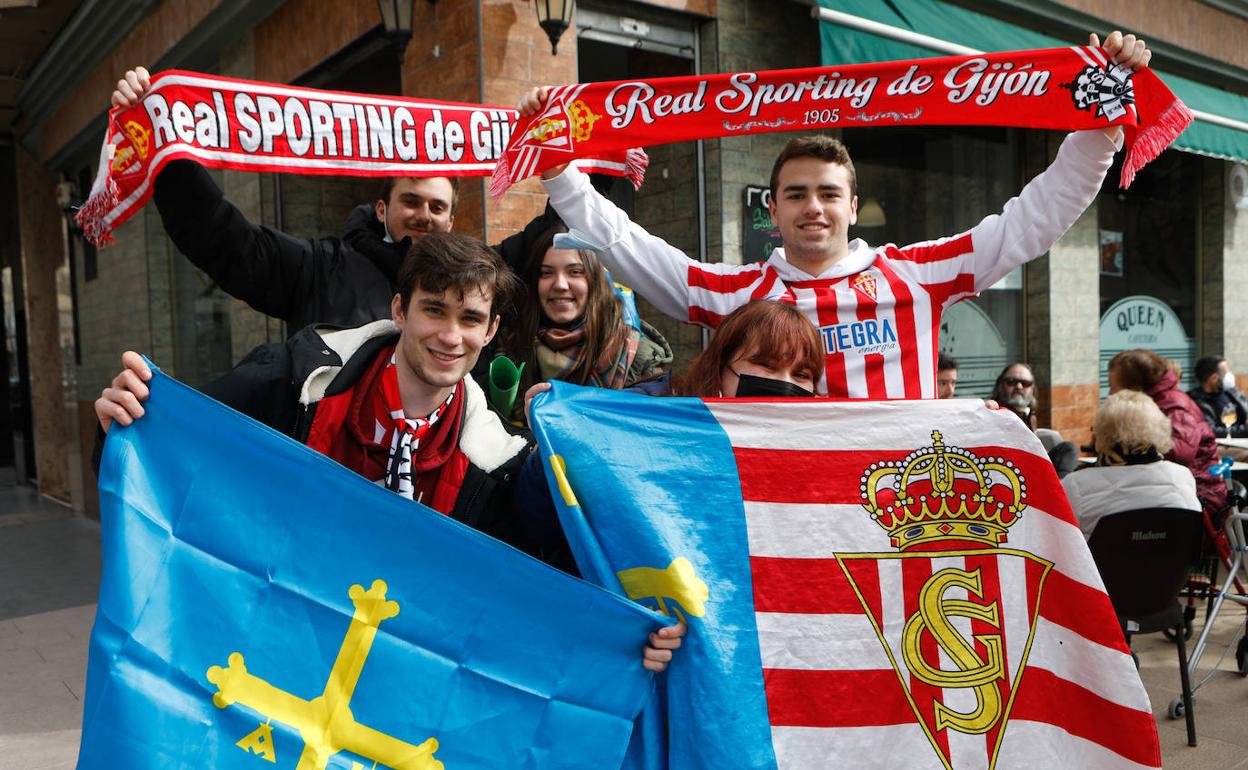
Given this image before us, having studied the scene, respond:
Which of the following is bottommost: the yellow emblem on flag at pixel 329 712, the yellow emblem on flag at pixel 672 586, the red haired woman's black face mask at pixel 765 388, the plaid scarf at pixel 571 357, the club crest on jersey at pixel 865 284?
the yellow emblem on flag at pixel 329 712

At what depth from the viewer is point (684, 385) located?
2428mm

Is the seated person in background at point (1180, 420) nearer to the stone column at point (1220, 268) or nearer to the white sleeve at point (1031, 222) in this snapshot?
the white sleeve at point (1031, 222)

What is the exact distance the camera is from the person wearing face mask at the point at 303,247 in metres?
2.71

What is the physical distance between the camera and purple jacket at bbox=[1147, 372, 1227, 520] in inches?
194

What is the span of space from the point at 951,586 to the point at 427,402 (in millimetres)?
1292

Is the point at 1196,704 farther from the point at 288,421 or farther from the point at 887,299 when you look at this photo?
the point at 288,421

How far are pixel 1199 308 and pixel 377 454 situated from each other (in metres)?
11.5

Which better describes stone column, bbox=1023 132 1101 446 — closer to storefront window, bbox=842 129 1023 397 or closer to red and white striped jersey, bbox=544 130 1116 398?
storefront window, bbox=842 129 1023 397

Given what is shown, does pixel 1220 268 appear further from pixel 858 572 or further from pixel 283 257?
pixel 283 257

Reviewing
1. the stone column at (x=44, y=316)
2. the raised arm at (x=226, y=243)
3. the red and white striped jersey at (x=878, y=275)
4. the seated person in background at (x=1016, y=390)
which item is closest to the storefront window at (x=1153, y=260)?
the seated person in background at (x=1016, y=390)

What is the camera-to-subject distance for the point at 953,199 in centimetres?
809

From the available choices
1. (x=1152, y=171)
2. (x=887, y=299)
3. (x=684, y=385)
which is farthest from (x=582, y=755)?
(x=1152, y=171)

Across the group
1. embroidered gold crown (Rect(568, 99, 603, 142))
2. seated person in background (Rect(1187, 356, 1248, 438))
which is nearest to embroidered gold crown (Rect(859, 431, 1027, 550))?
embroidered gold crown (Rect(568, 99, 603, 142))

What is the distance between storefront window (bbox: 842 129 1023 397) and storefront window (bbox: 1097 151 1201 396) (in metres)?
1.37
